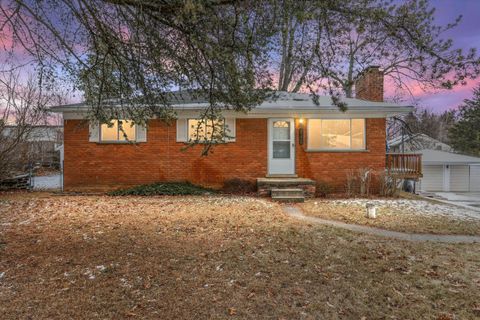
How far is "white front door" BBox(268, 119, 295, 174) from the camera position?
40.1 feet

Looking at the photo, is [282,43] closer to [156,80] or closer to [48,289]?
[156,80]

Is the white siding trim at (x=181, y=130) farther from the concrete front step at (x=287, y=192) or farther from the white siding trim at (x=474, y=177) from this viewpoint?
the white siding trim at (x=474, y=177)

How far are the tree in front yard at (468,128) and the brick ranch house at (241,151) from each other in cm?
3033

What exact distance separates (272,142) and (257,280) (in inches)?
343

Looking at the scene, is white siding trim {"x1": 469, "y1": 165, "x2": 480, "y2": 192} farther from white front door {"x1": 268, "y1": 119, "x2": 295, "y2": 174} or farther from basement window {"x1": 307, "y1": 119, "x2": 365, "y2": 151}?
white front door {"x1": 268, "y1": 119, "x2": 295, "y2": 174}

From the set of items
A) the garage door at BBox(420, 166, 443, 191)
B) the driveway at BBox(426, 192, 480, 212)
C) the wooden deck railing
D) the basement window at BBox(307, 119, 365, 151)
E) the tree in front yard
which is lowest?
the driveway at BBox(426, 192, 480, 212)

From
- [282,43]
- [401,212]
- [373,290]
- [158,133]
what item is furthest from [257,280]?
[158,133]

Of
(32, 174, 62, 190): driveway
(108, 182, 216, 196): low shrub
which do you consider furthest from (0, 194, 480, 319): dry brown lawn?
(32, 174, 62, 190): driveway

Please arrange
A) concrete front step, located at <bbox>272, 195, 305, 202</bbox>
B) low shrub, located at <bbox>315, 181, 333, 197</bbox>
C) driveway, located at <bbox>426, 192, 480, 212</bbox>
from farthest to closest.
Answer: driveway, located at <bbox>426, 192, 480, 212</bbox> → low shrub, located at <bbox>315, 181, 333, 197</bbox> → concrete front step, located at <bbox>272, 195, 305, 202</bbox>

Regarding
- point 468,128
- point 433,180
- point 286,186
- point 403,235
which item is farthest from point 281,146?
point 468,128

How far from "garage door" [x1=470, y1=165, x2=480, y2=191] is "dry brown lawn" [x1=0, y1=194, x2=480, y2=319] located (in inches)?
984

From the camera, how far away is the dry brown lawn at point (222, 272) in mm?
3164

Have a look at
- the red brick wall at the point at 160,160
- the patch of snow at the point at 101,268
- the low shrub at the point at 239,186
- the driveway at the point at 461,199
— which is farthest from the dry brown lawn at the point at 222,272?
the driveway at the point at 461,199

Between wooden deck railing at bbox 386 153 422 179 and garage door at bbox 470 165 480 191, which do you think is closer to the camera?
wooden deck railing at bbox 386 153 422 179
